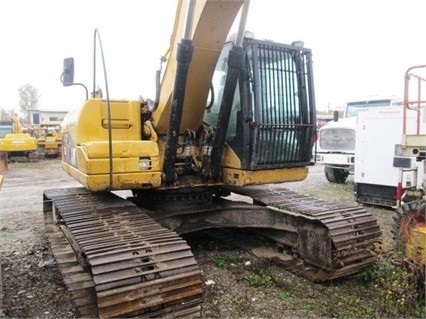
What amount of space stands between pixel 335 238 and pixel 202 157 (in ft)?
5.41

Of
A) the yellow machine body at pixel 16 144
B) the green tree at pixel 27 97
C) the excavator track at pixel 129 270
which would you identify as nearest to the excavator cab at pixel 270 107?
the excavator track at pixel 129 270

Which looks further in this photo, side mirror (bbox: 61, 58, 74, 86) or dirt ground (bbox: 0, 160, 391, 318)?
side mirror (bbox: 61, 58, 74, 86)

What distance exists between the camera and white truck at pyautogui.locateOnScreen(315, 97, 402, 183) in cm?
1023

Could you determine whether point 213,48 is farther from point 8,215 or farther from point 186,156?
point 8,215

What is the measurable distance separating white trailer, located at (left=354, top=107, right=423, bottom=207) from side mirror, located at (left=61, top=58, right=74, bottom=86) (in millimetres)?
5945

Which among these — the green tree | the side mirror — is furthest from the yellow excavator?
the green tree

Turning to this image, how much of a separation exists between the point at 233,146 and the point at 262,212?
94 cm

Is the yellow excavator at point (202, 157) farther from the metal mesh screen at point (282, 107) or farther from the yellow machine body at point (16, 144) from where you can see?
the yellow machine body at point (16, 144)

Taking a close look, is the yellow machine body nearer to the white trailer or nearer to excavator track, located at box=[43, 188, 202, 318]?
the white trailer

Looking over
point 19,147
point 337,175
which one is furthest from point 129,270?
point 19,147

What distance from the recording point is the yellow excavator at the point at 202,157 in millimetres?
3654

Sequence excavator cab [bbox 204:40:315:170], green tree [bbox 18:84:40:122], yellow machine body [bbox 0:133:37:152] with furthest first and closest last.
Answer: green tree [bbox 18:84:40:122] → yellow machine body [bbox 0:133:37:152] → excavator cab [bbox 204:40:315:170]

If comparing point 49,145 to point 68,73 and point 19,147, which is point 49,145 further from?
point 68,73

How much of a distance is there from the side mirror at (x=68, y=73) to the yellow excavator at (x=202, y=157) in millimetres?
10
